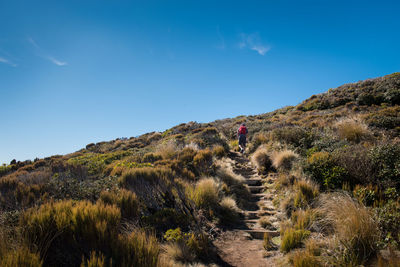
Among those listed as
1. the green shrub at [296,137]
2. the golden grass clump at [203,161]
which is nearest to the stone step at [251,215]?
the golden grass clump at [203,161]

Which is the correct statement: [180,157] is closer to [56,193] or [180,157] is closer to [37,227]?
[56,193]

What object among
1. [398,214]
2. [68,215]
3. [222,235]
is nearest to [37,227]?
[68,215]

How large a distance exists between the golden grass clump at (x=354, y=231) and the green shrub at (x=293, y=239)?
625 millimetres

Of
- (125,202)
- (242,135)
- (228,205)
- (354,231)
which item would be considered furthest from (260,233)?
(242,135)

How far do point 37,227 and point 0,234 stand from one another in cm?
47

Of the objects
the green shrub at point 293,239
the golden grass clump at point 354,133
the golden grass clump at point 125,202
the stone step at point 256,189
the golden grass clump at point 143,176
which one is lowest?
the green shrub at point 293,239

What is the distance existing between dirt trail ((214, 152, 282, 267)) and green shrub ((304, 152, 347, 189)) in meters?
1.71

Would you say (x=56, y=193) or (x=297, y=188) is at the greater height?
(x=56, y=193)

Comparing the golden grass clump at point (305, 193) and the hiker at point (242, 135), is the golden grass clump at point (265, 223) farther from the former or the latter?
the hiker at point (242, 135)

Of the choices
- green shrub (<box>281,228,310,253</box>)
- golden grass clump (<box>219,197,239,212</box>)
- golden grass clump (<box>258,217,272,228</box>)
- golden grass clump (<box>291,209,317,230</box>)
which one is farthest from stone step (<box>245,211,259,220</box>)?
green shrub (<box>281,228,310,253</box>)

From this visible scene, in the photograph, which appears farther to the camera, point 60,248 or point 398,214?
point 398,214

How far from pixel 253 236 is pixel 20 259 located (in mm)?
4866

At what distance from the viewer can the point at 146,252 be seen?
297 centimetres

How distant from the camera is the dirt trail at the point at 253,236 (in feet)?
13.6
